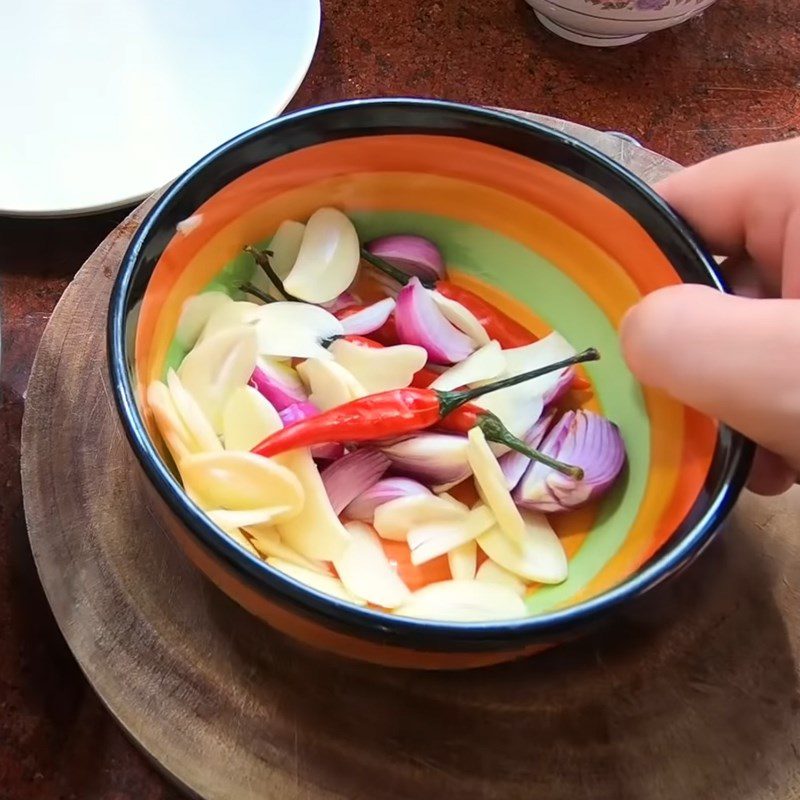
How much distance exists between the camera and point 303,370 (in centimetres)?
52

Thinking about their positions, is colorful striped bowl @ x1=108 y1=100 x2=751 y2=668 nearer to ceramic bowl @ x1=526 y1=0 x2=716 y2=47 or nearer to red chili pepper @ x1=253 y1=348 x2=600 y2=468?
red chili pepper @ x1=253 y1=348 x2=600 y2=468

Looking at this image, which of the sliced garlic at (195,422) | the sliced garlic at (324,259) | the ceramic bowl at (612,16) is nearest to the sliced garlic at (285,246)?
the sliced garlic at (324,259)

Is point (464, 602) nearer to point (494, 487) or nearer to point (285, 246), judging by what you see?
point (494, 487)

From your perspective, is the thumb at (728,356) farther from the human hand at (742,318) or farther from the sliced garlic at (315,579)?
the sliced garlic at (315,579)

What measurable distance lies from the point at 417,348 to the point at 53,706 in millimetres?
279

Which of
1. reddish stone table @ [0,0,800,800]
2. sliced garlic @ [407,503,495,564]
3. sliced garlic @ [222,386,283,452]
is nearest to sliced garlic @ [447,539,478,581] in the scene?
sliced garlic @ [407,503,495,564]

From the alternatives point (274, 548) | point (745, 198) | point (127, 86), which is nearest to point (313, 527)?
point (274, 548)

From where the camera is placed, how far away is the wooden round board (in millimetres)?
450

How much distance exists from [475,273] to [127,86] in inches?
12.9

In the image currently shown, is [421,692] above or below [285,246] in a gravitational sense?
below

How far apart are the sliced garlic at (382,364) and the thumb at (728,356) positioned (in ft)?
0.39

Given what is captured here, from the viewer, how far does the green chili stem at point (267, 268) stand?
54cm

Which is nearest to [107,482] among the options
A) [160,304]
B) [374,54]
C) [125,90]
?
[160,304]

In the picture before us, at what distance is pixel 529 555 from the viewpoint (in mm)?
487
